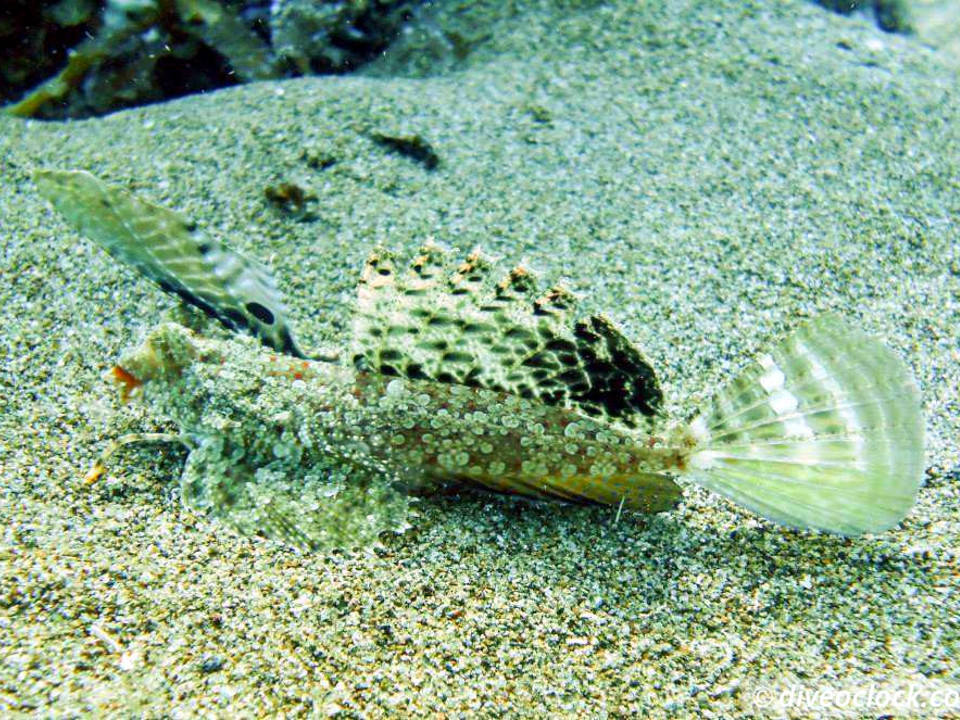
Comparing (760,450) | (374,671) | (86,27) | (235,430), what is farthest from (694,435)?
(86,27)

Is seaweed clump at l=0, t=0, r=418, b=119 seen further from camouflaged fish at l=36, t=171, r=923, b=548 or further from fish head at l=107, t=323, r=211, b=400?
fish head at l=107, t=323, r=211, b=400

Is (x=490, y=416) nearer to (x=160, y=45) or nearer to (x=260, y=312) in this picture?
(x=260, y=312)

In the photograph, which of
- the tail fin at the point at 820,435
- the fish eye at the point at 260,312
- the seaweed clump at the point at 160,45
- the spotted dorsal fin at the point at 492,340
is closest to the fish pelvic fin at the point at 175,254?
the fish eye at the point at 260,312

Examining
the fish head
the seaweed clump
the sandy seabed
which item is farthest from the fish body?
the seaweed clump

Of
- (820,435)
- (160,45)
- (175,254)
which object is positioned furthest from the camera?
(160,45)

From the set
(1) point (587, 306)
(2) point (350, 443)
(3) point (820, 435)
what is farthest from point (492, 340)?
(3) point (820, 435)

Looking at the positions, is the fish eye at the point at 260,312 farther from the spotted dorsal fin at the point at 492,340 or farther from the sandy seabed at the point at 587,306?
the spotted dorsal fin at the point at 492,340
